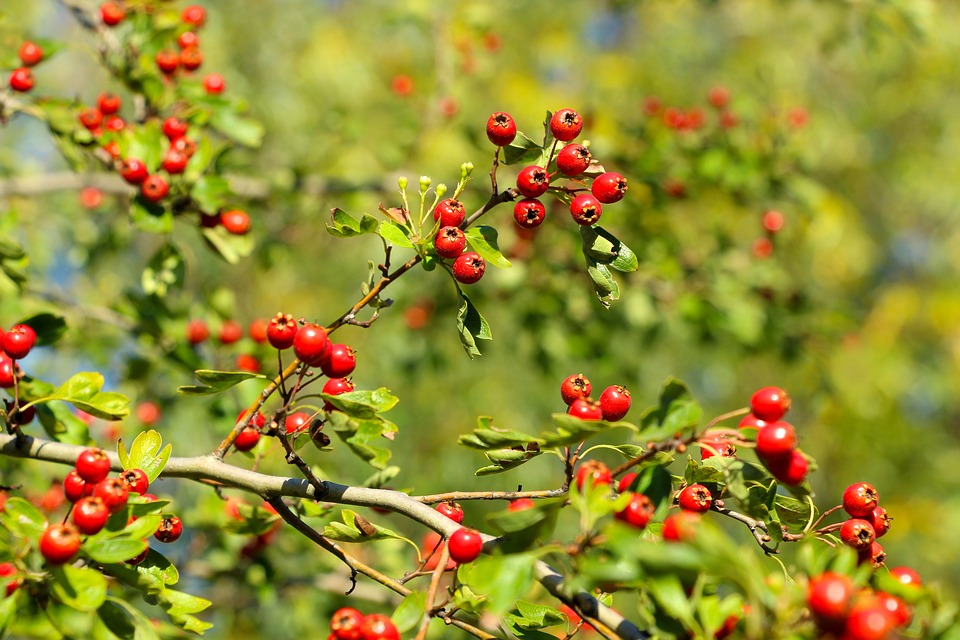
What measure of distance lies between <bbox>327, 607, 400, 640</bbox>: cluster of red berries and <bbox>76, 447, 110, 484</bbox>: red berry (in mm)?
540

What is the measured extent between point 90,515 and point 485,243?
2.73 feet

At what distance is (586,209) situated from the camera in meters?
1.50

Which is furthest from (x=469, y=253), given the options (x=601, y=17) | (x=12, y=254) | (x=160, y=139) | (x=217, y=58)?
(x=601, y=17)

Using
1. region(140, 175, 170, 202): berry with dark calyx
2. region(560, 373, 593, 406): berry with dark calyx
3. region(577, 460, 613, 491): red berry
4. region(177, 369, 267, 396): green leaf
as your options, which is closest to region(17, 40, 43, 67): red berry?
region(140, 175, 170, 202): berry with dark calyx

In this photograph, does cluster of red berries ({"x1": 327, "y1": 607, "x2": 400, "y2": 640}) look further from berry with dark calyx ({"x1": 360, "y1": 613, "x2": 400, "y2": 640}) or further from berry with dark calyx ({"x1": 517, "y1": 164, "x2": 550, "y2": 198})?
berry with dark calyx ({"x1": 517, "y1": 164, "x2": 550, "y2": 198})

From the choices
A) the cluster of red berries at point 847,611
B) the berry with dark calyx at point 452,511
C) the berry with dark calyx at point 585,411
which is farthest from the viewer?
the berry with dark calyx at point 452,511

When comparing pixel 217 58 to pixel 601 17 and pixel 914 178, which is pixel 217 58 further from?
pixel 914 178

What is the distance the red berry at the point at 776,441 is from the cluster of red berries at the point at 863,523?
31 centimetres

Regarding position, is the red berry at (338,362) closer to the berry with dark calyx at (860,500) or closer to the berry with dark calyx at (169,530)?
the berry with dark calyx at (169,530)

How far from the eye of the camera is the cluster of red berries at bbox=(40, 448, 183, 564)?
1294mm

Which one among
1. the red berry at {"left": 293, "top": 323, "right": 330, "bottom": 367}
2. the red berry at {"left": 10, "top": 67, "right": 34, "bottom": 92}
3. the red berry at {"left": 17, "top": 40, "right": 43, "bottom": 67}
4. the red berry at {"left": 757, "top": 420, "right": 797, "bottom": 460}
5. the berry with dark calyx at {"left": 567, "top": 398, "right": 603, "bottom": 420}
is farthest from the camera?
the red berry at {"left": 17, "top": 40, "right": 43, "bottom": 67}

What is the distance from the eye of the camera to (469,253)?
1526 millimetres

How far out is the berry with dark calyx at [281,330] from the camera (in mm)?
1515

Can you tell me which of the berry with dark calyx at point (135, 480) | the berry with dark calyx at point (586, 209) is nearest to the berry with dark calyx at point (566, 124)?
the berry with dark calyx at point (586, 209)
